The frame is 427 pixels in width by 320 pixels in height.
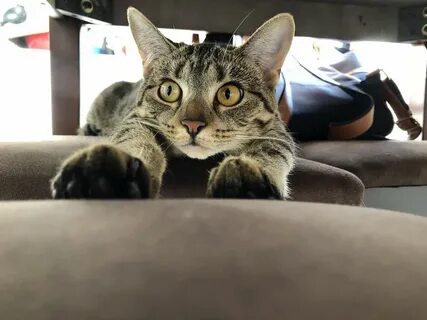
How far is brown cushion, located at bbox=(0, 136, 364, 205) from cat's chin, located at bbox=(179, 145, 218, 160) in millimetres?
13

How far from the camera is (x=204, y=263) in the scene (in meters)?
0.33

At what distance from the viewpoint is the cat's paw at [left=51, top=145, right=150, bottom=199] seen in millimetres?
489

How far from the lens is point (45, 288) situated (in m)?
0.29

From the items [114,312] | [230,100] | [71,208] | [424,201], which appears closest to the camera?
[114,312]

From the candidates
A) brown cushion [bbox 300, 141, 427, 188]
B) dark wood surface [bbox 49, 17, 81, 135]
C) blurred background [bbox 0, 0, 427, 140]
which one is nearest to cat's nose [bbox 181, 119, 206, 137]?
brown cushion [bbox 300, 141, 427, 188]

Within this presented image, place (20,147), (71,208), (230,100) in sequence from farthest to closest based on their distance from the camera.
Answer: (230,100) → (20,147) → (71,208)

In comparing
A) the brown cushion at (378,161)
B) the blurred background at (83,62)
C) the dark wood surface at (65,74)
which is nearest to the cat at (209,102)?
the brown cushion at (378,161)

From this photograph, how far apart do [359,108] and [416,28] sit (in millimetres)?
378

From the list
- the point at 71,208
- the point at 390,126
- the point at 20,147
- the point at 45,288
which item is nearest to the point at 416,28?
the point at 390,126

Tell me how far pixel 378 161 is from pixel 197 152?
459 mm

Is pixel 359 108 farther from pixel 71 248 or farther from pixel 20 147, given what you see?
pixel 71 248

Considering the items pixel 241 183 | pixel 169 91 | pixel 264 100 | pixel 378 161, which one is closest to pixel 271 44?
pixel 264 100

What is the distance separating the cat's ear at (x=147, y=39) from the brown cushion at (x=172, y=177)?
0.86 feet

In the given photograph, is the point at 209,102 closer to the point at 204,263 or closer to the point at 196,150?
the point at 196,150
